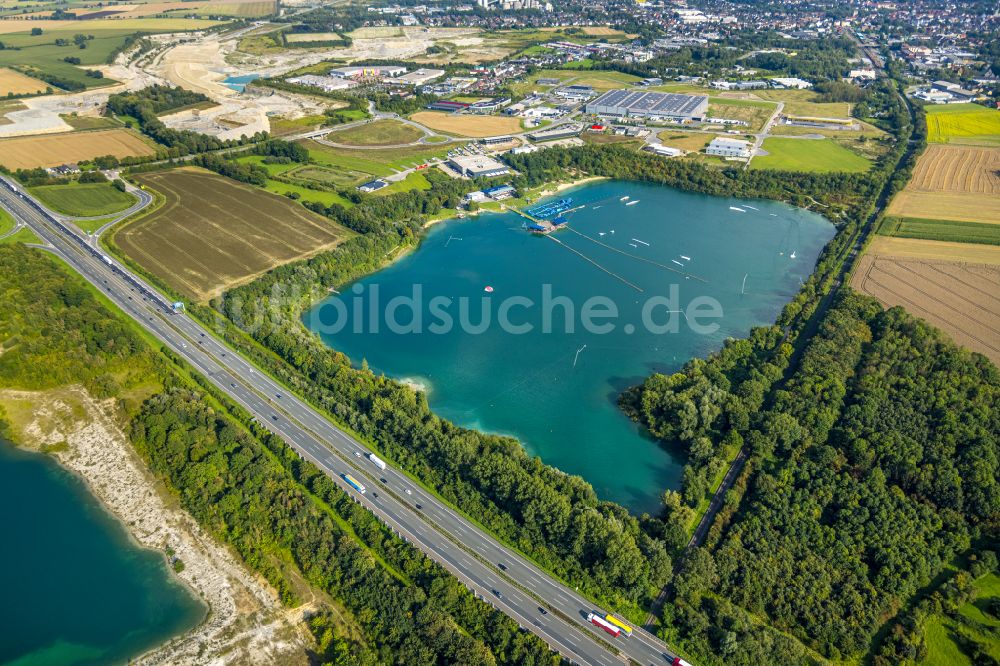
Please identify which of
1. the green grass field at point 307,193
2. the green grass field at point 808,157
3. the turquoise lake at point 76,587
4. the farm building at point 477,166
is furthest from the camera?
the green grass field at point 808,157

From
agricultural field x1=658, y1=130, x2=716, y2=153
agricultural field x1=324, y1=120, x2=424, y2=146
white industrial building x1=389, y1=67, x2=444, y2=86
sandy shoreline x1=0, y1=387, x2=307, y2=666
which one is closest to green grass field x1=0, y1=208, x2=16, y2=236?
sandy shoreline x1=0, y1=387, x2=307, y2=666

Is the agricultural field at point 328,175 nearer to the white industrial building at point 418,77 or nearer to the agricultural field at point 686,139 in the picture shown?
the agricultural field at point 686,139

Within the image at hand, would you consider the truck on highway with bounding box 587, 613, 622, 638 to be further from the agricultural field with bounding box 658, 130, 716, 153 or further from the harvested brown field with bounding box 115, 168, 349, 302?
the agricultural field with bounding box 658, 130, 716, 153

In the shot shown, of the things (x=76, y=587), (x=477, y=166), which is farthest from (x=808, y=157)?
(x=76, y=587)

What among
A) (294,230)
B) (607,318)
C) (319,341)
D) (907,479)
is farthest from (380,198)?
(907,479)

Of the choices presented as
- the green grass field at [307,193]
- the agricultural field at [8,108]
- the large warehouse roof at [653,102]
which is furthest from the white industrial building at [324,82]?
the green grass field at [307,193]

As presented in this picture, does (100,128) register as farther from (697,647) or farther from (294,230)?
(697,647)
